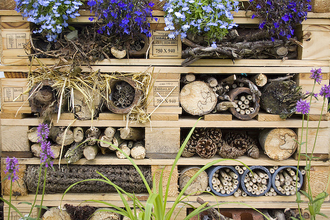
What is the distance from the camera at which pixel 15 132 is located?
2119 mm

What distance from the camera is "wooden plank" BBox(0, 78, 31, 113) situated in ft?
6.93

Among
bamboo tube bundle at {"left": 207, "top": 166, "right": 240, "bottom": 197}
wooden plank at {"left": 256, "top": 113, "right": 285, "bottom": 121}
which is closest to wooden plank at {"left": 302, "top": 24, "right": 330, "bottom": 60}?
wooden plank at {"left": 256, "top": 113, "right": 285, "bottom": 121}

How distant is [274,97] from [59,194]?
86.2 inches

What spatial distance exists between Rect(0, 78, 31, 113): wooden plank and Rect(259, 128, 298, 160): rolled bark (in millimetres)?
2226

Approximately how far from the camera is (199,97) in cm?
209

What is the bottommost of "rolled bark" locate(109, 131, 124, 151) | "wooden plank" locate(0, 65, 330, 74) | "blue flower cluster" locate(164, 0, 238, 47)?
"rolled bark" locate(109, 131, 124, 151)

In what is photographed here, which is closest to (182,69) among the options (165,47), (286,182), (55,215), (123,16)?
(165,47)

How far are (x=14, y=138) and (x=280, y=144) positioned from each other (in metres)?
2.43

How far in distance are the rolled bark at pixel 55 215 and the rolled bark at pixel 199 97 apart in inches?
58.1

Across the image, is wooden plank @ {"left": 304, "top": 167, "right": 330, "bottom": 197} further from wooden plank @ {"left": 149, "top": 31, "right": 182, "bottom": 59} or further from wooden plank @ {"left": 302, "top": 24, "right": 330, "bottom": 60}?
wooden plank @ {"left": 149, "top": 31, "right": 182, "bottom": 59}

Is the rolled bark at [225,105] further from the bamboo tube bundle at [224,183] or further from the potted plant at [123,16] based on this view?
the potted plant at [123,16]

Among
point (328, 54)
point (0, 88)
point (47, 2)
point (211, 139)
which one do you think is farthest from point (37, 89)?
point (328, 54)

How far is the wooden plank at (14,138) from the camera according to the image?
6.95 ft

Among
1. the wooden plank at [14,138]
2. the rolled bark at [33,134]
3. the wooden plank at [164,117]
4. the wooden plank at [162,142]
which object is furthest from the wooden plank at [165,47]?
the wooden plank at [14,138]
